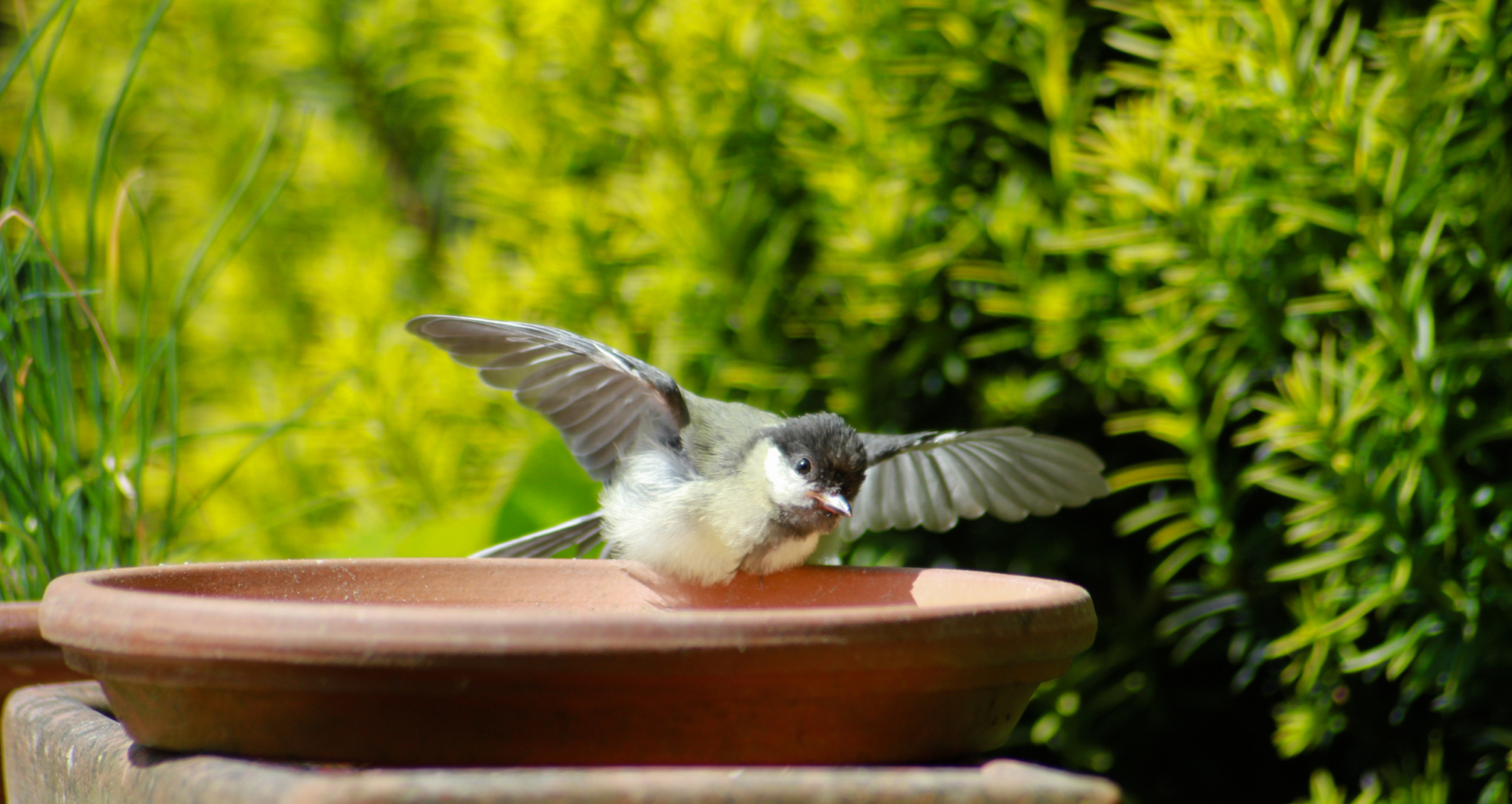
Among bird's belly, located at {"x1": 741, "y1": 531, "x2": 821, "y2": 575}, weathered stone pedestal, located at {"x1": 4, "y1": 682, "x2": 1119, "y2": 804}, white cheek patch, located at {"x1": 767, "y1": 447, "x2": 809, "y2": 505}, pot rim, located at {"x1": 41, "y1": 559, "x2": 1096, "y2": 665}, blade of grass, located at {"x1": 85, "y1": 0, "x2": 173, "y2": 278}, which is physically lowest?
bird's belly, located at {"x1": 741, "y1": 531, "x2": 821, "y2": 575}

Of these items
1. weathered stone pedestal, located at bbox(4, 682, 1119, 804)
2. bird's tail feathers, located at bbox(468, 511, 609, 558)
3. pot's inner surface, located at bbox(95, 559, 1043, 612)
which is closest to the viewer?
weathered stone pedestal, located at bbox(4, 682, 1119, 804)

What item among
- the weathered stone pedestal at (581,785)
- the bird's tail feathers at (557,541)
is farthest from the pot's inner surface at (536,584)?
the bird's tail feathers at (557,541)

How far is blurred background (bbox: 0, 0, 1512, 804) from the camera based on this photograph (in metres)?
1.53

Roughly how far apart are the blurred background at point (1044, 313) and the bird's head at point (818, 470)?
43 cm

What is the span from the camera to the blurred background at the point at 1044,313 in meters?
1.53

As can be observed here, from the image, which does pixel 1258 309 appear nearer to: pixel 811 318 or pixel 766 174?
pixel 811 318

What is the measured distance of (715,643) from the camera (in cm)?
79

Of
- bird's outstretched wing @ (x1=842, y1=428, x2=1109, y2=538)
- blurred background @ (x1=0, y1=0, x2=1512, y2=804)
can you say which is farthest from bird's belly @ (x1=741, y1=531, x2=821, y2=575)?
blurred background @ (x1=0, y1=0, x2=1512, y2=804)

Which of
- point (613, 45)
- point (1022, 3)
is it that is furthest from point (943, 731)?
point (613, 45)

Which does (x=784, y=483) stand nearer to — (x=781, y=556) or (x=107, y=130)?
(x=781, y=556)

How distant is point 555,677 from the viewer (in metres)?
0.77

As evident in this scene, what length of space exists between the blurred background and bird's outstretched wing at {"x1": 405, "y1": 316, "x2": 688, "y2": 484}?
0.30 metres

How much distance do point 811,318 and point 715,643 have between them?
4.71 feet

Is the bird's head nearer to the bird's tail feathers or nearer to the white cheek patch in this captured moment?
the white cheek patch
